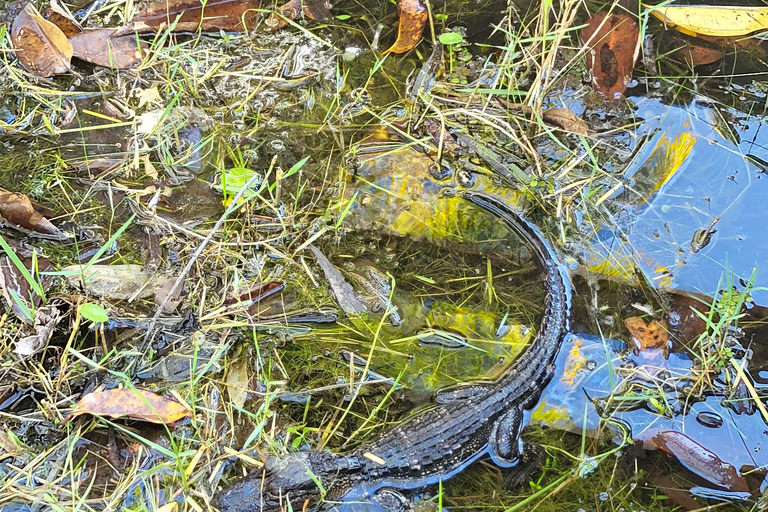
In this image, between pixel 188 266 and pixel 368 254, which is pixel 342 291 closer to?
pixel 368 254

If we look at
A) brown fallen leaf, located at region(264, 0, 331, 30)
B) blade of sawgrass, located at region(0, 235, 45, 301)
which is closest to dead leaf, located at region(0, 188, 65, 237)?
blade of sawgrass, located at region(0, 235, 45, 301)

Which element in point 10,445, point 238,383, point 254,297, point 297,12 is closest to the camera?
point 10,445

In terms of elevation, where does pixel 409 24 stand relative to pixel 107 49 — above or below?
above

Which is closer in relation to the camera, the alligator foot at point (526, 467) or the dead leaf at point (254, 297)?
the alligator foot at point (526, 467)

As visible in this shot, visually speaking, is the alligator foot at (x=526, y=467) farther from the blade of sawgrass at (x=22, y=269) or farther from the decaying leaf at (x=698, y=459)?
the blade of sawgrass at (x=22, y=269)

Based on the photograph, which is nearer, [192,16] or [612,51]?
[612,51]

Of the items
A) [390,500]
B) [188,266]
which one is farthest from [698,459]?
[188,266]

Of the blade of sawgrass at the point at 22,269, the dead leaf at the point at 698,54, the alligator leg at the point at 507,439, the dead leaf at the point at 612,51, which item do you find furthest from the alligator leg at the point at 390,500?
the dead leaf at the point at 698,54
